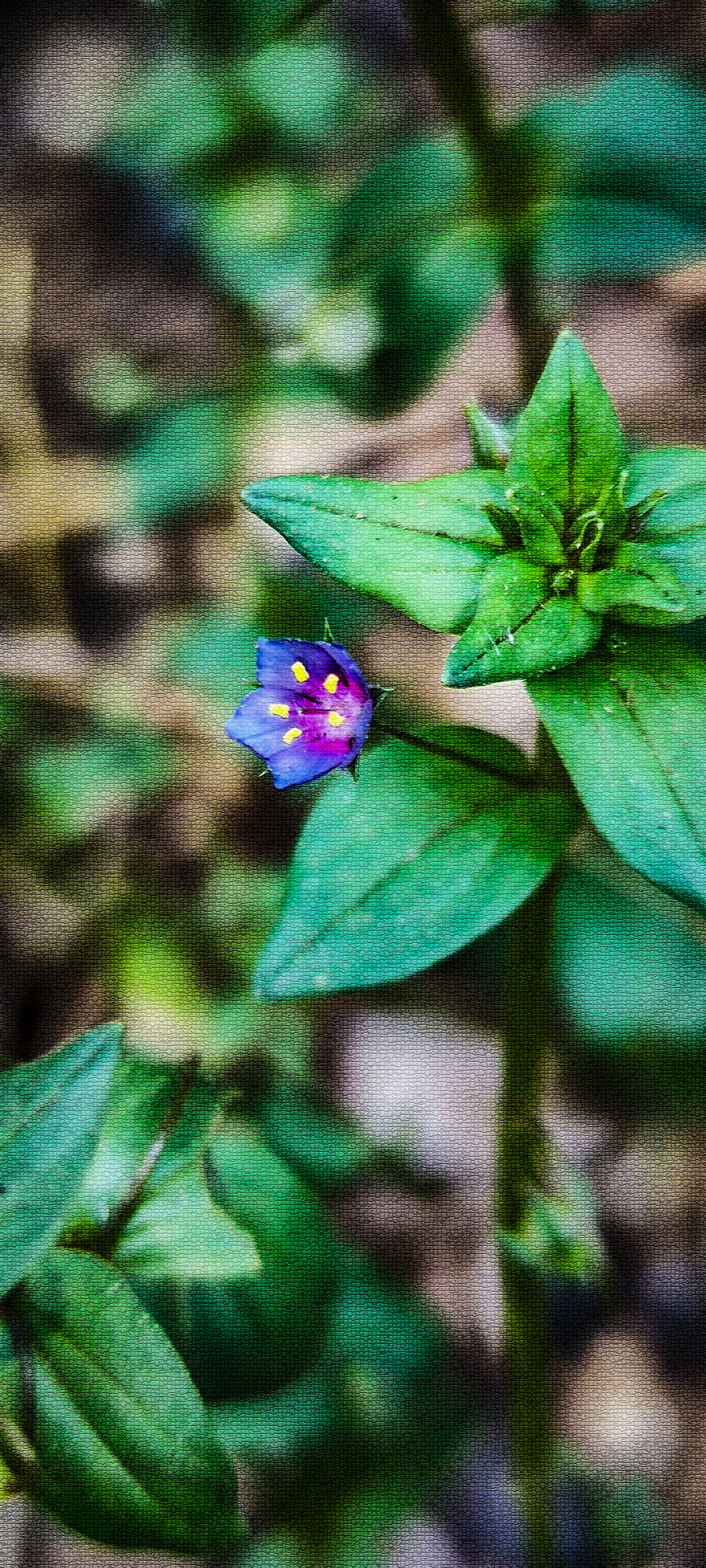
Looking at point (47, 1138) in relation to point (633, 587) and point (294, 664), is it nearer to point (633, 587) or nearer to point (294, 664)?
point (294, 664)

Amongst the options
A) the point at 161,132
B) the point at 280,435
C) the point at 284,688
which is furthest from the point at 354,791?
the point at 161,132

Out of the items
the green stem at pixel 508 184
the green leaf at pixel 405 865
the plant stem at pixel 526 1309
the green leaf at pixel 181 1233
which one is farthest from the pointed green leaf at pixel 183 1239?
the green stem at pixel 508 184

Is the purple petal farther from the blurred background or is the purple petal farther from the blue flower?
the blurred background

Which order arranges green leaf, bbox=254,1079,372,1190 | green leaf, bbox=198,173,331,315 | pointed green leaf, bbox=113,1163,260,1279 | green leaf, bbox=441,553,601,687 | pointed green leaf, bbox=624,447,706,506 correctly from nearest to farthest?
1. green leaf, bbox=441,553,601,687
2. pointed green leaf, bbox=624,447,706,506
3. pointed green leaf, bbox=113,1163,260,1279
4. green leaf, bbox=254,1079,372,1190
5. green leaf, bbox=198,173,331,315

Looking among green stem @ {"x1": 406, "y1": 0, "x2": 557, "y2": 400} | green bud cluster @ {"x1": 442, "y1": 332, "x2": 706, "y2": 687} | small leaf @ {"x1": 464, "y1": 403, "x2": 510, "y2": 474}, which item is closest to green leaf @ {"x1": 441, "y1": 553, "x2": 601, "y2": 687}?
green bud cluster @ {"x1": 442, "y1": 332, "x2": 706, "y2": 687}

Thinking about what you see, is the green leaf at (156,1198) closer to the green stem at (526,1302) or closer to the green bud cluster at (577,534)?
the green stem at (526,1302)

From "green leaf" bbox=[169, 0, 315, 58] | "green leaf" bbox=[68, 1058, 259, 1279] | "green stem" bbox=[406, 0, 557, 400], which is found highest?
"green leaf" bbox=[169, 0, 315, 58]

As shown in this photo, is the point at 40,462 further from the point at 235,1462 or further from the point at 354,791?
the point at 235,1462

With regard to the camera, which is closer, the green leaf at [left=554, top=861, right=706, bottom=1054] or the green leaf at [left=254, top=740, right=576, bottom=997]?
the green leaf at [left=254, top=740, right=576, bottom=997]

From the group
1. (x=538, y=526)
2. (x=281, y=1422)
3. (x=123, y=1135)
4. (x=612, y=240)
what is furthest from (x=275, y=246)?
(x=281, y=1422)
